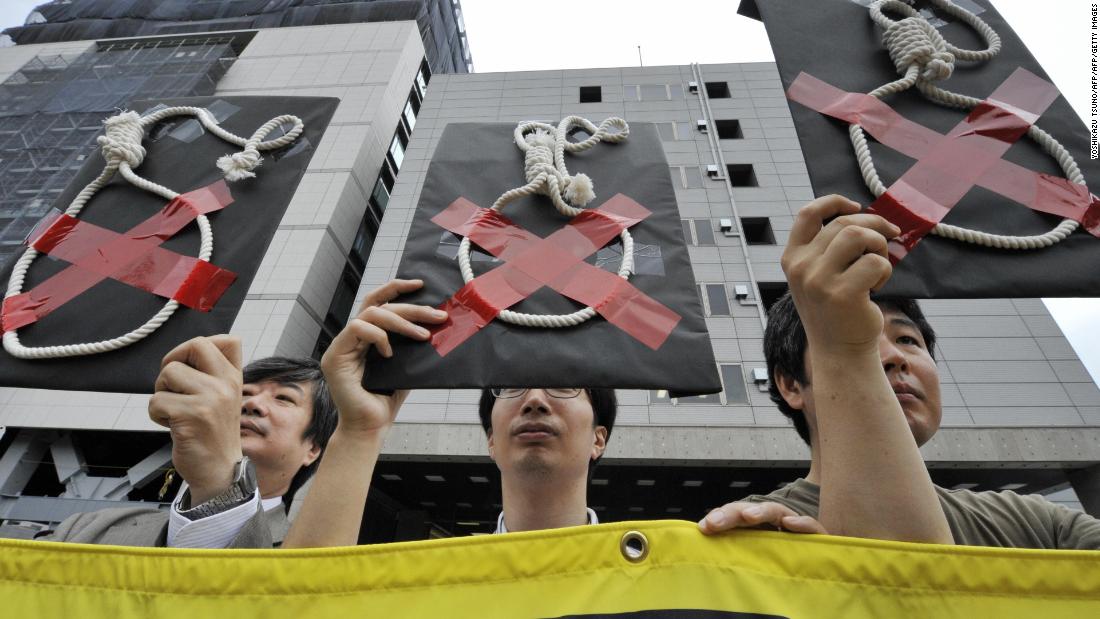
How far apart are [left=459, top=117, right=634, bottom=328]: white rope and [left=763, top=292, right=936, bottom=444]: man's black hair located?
50 centimetres

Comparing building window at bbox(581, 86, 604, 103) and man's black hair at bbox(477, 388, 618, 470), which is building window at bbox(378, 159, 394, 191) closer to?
building window at bbox(581, 86, 604, 103)

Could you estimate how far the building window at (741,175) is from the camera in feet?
39.4

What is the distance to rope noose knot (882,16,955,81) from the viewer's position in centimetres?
133

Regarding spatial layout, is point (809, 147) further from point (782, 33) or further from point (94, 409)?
point (94, 409)

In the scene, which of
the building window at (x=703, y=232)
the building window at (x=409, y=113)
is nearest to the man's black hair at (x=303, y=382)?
the building window at (x=703, y=232)

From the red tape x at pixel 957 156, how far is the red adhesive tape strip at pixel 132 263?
5.77ft

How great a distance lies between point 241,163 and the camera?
1637 millimetres

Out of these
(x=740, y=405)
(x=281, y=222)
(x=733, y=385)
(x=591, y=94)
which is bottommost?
(x=740, y=405)

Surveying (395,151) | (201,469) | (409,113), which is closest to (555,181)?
(201,469)

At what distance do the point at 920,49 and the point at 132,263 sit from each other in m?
2.36

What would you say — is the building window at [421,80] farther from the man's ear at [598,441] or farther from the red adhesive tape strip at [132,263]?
the man's ear at [598,441]

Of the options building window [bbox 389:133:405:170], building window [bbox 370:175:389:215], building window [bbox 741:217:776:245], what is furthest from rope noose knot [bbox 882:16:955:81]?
building window [bbox 389:133:405:170]

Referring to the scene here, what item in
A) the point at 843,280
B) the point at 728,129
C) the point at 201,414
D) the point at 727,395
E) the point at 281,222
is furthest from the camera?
the point at 728,129

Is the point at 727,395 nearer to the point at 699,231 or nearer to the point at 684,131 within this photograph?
the point at 699,231
